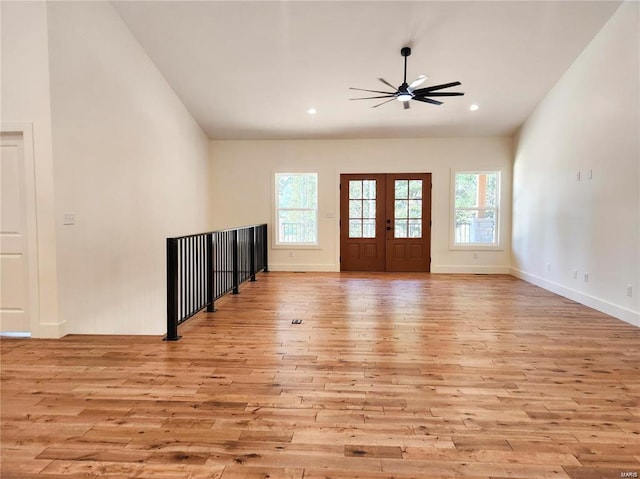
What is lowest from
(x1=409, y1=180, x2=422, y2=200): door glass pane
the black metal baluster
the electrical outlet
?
the black metal baluster

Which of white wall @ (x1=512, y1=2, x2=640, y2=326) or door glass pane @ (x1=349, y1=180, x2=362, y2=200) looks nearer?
white wall @ (x1=512, y1=2, x2=640, y2=326)

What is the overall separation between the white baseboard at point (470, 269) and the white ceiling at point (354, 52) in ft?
9.62

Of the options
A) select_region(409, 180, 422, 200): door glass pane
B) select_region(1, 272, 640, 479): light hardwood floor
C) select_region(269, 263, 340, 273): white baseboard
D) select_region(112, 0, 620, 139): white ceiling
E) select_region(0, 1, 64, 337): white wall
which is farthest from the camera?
select_region(269, 263, 340, 273): white baseboard

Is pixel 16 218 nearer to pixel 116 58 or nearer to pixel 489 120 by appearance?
pixel 116 58

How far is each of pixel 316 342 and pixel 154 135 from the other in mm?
4121

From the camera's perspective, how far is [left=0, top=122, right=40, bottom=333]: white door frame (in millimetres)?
3352

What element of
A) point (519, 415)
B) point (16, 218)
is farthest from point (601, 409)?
point (16, 218)

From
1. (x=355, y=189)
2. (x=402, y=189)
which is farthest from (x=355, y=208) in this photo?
(x=402, y=189)

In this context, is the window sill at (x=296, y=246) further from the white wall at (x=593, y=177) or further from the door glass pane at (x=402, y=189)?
the white wall at (x=593, y=177)

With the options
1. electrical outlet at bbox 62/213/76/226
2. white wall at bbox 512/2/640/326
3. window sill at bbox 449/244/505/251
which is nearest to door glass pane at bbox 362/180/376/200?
window sill at bbox 449/244/505/251

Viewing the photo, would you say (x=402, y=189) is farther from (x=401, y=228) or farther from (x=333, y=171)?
(x=333, y=171)

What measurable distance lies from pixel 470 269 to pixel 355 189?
2.98 m

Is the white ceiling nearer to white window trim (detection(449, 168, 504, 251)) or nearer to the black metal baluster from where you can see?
white window trim (detection(449, 168, 504, 251))

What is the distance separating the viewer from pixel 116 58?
180 inches
